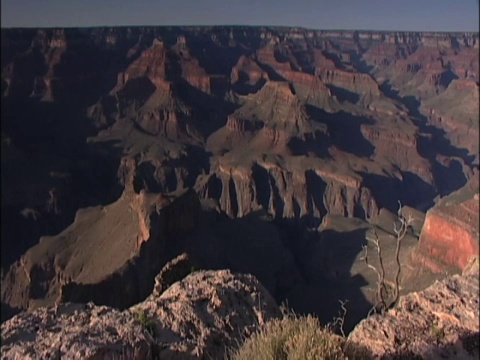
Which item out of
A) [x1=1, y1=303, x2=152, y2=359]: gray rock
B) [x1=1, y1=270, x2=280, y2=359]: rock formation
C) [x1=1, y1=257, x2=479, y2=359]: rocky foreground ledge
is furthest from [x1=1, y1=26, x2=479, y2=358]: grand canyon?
[x1=1, y1=303, x2=152, y2=359]: gray rock

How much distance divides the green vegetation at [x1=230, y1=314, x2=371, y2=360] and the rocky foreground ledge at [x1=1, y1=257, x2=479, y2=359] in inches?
29.7

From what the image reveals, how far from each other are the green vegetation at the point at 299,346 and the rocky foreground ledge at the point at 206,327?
0.75m

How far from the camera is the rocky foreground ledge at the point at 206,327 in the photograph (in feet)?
23.7

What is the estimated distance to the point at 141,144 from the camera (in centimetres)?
7081

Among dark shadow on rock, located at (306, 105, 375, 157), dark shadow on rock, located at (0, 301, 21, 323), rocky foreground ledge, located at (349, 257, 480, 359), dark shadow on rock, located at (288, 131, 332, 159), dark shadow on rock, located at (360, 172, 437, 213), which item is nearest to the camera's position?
rocky foreground ledge, located at (349, 257, 480, 359)

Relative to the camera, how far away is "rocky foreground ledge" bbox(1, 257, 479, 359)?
7.23m

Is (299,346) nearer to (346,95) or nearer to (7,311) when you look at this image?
(7,311)

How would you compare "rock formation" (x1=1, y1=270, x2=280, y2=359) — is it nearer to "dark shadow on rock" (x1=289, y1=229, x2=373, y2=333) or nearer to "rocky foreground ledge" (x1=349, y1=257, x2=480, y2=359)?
"rocky foreground ledge" (x1=349, y1=257, x2=480, y2=359)

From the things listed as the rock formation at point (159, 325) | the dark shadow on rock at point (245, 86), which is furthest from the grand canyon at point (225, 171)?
the rock formation at point (159, 325)

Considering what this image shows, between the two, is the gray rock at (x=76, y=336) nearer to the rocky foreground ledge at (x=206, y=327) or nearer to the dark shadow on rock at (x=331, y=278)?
the rocky foreground ledge at (x=206, y=327)

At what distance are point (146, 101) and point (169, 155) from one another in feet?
81.8

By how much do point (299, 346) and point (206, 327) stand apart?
3975mm

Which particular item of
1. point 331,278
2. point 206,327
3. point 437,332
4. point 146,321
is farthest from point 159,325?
point 331,278

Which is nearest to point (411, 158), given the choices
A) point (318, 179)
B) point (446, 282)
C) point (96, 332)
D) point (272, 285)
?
point (318, 179)
